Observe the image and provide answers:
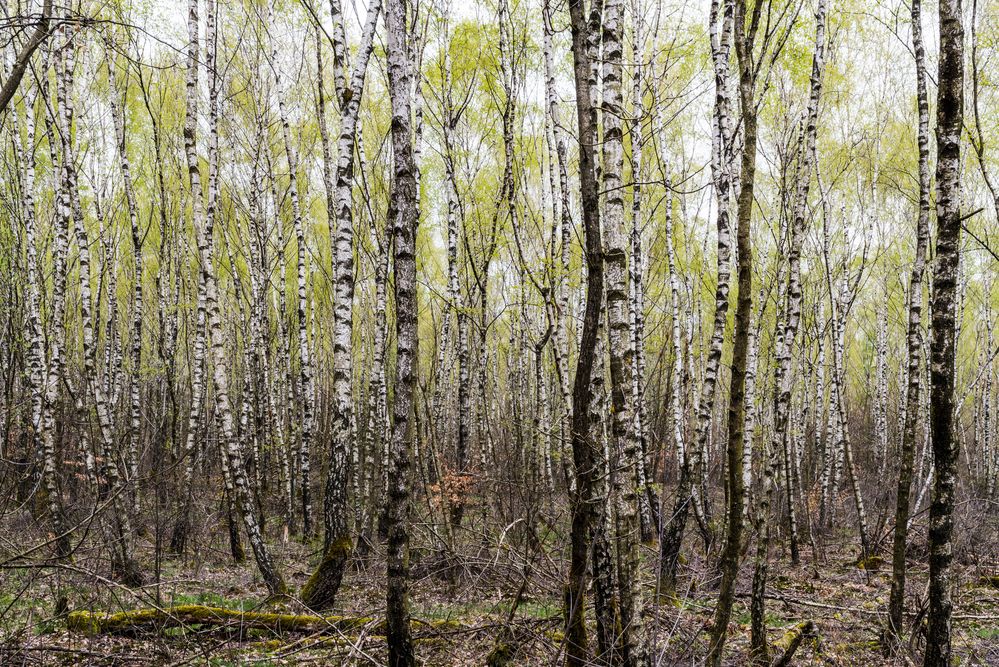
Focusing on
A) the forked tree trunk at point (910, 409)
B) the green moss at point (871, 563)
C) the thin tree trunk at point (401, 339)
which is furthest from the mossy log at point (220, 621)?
the green moss at point (871, 563)

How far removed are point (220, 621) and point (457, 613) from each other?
2.22m

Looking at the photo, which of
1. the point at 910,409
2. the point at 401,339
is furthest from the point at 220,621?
the point at 910,409

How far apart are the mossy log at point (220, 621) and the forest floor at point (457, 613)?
0.21 ft

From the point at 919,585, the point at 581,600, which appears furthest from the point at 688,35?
the point at 581,600

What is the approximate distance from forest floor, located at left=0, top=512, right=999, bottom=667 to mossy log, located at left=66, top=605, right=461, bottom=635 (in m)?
0.07

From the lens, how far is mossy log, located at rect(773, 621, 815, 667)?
450 centimetres

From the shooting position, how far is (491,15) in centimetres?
1009

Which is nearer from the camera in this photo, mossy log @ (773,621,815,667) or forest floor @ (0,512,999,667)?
forest floor @ (0,512,999,667)

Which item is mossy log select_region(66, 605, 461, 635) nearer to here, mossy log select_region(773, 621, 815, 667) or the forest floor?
the forest floor

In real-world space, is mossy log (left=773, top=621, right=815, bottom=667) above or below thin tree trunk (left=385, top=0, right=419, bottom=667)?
below

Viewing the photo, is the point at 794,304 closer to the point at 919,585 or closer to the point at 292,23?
the point at 919,585

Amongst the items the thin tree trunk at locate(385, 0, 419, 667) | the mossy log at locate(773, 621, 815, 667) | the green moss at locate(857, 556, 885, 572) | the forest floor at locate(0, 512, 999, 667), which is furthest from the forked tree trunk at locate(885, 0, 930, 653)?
the thin tree trunk at locate(385, 0, 419, 667)

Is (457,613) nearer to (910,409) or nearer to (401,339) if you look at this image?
(401,339)

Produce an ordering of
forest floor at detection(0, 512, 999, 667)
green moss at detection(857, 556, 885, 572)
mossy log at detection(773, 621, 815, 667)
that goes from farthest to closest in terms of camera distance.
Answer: green moss at detection(857, 556, 885, 572), mossy log at detection(773, 621, 815, 667), forest floor at detection(0, 512, 999, 667)
